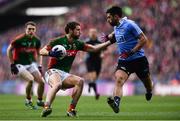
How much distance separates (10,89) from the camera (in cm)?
3781

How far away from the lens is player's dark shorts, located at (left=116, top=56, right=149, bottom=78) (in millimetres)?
15898

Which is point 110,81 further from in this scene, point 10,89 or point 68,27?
point 68,27

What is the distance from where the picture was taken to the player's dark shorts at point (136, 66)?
1590 cm

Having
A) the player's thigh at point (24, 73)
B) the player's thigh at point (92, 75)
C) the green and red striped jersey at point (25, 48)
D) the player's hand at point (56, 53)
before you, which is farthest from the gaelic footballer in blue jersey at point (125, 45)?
the player's thigh at point (92, 75)

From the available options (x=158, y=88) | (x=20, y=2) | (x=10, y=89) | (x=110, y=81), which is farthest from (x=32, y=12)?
(x=158, y=88)

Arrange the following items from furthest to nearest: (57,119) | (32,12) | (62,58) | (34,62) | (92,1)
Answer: (32,12)
(92,1)
(34,62)
(62,58)
(57,119)

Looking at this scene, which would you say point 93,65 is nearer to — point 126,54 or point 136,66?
point 136,66

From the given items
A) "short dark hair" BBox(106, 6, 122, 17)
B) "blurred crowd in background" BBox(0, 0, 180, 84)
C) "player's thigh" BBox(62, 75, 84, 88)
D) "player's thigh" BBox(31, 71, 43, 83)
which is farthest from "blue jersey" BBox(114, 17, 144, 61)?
"blurred crowd in background" BBox(0, 0, 180, 84)

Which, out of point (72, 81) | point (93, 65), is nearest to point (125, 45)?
point (72, 81)

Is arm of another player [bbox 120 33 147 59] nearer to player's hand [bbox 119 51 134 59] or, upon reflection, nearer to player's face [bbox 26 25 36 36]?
player's hand [bbox 119 51 134 59]

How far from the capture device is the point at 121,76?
51.1 ft

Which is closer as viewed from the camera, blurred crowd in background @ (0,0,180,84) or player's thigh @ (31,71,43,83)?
player's thigh @ (31,71,43,83)

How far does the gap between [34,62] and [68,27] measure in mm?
5385

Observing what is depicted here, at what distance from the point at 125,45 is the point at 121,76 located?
82 cm
